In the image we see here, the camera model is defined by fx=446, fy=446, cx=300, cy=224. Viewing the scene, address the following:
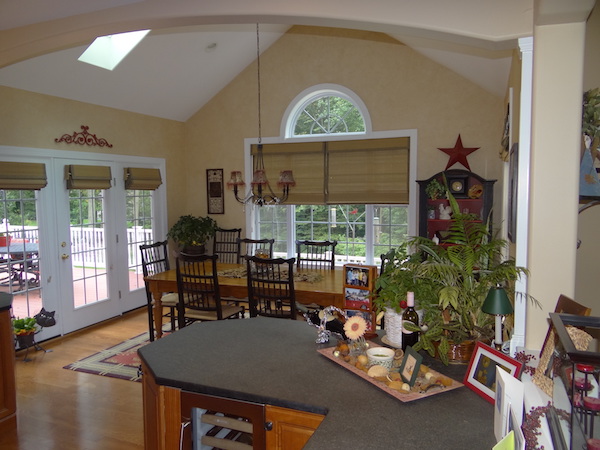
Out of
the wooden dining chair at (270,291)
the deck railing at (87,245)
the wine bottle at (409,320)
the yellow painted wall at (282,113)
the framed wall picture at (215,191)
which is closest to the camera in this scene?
the wine bottle at (409,320)

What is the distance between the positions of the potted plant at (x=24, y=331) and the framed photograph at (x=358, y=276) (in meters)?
3.71

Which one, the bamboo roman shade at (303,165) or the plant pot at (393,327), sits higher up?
the bamboo roman shade at (303,165)

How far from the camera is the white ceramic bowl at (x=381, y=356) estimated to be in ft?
6.19

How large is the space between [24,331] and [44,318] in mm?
236

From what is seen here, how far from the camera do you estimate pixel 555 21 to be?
6.37 feet

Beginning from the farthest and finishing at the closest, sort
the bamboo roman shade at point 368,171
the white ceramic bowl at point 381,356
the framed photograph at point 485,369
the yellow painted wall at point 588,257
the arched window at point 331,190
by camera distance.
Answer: the arched window at point 331,190
the bamboo roman shade at point 368,171
the yellow painted wall at point 588,257
the white ceramic bowl at point 381,356
the framed photograph at point 485,369

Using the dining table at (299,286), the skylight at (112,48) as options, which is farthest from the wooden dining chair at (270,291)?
the skylight at (112,48)

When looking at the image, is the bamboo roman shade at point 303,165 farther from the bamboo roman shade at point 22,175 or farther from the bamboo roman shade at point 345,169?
the bamboo roman shade at point 22,175

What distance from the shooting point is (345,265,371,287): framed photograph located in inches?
92.5

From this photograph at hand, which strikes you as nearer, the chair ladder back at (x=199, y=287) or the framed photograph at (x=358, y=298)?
the framed photograph at (x=358, y=298)

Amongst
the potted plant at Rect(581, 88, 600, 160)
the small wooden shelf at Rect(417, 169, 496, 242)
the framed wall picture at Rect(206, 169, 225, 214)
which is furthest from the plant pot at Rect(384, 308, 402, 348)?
the framed wall picture at Rect(206, 169, 225, 214)

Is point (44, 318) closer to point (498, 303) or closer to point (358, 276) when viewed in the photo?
point (358, 276)

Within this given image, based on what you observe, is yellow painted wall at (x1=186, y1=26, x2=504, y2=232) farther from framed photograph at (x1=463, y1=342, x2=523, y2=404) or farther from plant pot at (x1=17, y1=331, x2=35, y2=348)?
framed photograph at (x1=463, y1=342, x2=523, y2=404)

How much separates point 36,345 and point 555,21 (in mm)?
5190
